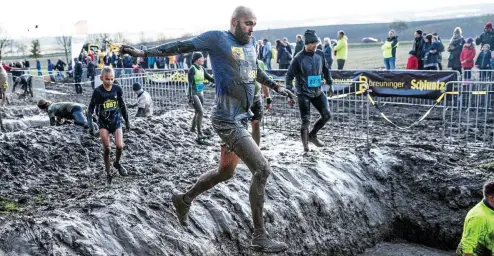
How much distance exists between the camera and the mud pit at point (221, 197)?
224 inches

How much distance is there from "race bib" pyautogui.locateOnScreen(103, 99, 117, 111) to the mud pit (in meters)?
1.22

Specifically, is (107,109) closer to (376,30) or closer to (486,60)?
(486,60)

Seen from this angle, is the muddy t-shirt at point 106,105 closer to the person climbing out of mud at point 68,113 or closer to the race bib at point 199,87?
the race bib at point 199,87

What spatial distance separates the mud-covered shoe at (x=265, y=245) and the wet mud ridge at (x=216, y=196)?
1042 mm

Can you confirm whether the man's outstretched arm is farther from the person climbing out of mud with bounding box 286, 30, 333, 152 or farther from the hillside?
the hillside

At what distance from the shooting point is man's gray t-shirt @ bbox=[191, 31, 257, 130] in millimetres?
5180

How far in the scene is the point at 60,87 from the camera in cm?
2706

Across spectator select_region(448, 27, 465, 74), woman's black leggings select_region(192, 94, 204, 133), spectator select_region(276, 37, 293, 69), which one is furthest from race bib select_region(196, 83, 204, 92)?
spectator select_region(448, 27, 465, 74)

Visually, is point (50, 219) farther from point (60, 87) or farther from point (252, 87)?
point (60, 87)

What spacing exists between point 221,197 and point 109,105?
2.65 meters

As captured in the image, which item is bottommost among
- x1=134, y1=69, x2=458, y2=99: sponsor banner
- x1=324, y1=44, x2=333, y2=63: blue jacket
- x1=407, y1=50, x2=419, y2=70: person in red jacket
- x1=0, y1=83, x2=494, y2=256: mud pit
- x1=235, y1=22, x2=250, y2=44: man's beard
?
x1=0, y1=83, x2=494, y2=256: mud pit

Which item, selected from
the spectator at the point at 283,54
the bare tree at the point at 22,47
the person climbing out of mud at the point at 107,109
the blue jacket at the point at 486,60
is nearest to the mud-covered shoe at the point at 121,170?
the person climbing out of mud at the point at 107,109

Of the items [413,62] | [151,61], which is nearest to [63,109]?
[413,62]

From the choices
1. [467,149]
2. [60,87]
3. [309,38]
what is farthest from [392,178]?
[60,87]
